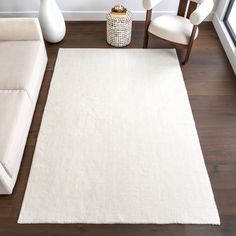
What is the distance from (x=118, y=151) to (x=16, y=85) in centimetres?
92

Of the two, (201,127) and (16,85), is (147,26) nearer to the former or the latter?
(201,127)

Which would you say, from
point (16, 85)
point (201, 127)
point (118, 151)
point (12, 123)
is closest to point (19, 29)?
point (16, 85)

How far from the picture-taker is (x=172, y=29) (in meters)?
2.51

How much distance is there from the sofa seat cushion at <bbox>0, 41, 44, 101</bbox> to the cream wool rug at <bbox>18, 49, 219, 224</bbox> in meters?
0.29

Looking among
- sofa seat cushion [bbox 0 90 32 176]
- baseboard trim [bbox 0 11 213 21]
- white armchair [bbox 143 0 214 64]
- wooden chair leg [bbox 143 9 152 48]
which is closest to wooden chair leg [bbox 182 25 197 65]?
white armchair [bbox 143 0 214 64]

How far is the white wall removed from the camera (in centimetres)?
308

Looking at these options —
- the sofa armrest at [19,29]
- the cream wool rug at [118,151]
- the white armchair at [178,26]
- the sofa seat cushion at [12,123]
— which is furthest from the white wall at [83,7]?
the sofa seat cushion at [12,123]

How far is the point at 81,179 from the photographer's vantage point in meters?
1.81

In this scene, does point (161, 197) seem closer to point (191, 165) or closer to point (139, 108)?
point (191, 165)

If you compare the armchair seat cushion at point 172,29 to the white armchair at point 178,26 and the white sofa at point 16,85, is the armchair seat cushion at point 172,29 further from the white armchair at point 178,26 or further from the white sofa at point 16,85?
the white sofa at point 16,85

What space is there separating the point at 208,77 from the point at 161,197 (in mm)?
1405

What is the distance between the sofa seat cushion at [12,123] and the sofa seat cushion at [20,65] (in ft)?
0.27

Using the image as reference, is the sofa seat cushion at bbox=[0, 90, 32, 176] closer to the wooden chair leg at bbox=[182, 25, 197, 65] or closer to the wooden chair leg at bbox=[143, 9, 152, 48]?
the wooden chair leg at bbox=[143, 9, 152, 48]

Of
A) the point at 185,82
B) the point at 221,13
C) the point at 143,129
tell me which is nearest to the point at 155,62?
the point at 185,82
